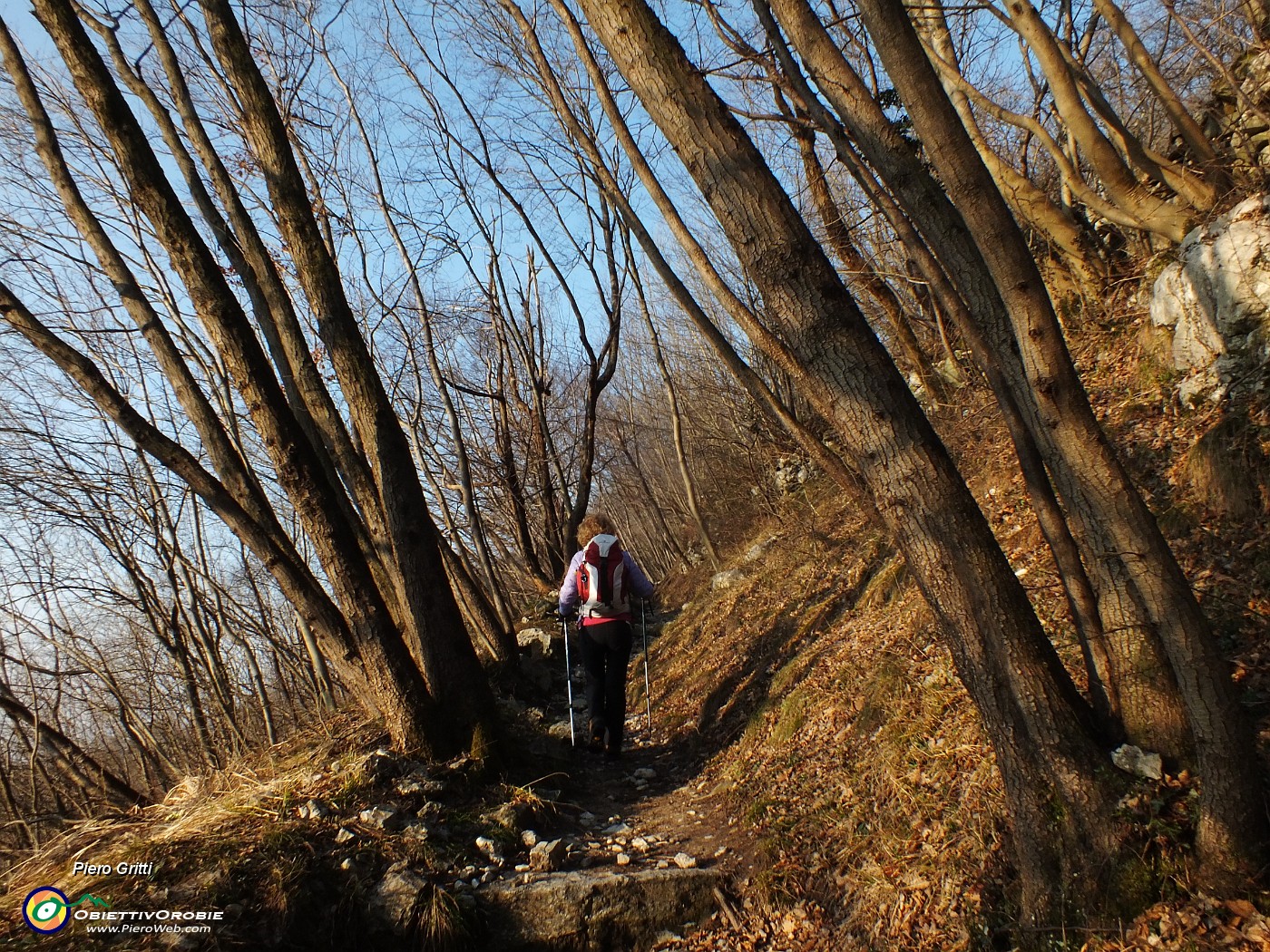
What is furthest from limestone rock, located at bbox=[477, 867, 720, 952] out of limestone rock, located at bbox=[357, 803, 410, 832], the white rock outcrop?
the white rock outcrop

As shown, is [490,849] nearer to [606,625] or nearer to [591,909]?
[591,909]

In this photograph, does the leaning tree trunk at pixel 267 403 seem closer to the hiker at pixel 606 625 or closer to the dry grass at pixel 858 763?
the hiker at pixel 606 625

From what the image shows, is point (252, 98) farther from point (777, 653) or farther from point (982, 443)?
point (982, 443)

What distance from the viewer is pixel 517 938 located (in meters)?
4.05

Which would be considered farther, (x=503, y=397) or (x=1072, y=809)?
(x=503, y=397)

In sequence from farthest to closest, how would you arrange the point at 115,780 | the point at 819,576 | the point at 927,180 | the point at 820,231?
the point at 820,231 < the point at 819,576 < the point at 115,780 < the point at 927,180

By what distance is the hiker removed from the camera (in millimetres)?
6645

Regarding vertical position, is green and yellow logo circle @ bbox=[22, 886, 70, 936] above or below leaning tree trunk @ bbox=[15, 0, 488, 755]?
below

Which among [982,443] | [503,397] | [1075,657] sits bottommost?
[1075,657]

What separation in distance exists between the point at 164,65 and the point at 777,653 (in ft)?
25.8

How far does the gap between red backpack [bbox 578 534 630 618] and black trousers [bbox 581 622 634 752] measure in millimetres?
131

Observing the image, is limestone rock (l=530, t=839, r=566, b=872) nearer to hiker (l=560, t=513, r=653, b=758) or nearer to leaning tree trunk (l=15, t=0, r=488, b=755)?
leaning tree trunk (l=15, t=0, r=488, b=755)

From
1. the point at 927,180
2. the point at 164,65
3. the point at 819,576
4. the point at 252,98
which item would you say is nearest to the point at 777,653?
the point at 819,576

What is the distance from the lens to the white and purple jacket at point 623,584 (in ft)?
22.0
